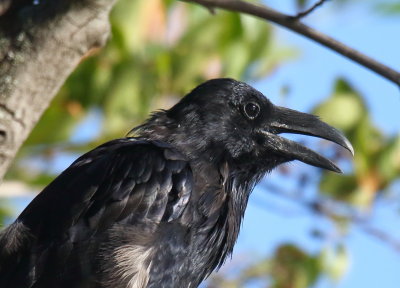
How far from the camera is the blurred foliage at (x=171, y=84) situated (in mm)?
5996

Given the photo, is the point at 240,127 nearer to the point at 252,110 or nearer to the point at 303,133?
the point at 252,110

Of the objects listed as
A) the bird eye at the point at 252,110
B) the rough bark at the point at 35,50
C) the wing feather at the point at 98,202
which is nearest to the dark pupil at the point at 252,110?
the bird eye at the point at 252,110

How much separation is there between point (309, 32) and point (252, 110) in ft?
2.24

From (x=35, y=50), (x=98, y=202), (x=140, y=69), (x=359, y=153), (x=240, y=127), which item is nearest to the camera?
(x=98, y=202)

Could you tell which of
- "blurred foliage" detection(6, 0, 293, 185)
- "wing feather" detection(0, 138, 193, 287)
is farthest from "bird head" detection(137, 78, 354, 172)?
"blurred foliage" detection(6, 0, 293, 185)

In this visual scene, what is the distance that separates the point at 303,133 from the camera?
214 inches

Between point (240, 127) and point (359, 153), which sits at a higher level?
point (359, 153)

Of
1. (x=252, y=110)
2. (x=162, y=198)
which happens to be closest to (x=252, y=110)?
(x=252, y=110)

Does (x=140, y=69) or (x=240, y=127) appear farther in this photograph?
(x=140, y=69)

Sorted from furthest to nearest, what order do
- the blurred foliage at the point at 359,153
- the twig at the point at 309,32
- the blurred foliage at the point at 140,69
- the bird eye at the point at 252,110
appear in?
the blurred foliage at the point at 359,153, the blurred foliage at the point at 140,69, the bird eye at the point at 252,110, the twig at the point at 309,32

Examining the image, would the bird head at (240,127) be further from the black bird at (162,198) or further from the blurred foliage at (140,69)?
the blurred foliage at (140,69)

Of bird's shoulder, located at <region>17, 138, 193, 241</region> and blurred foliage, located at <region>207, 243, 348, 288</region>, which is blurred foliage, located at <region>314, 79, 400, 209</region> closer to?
blurred foliage, located at <region>207, 243, 348, 288</region>

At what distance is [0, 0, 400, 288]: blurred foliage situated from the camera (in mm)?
5996

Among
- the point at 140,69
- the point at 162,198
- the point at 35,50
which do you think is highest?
the point at 140,69
